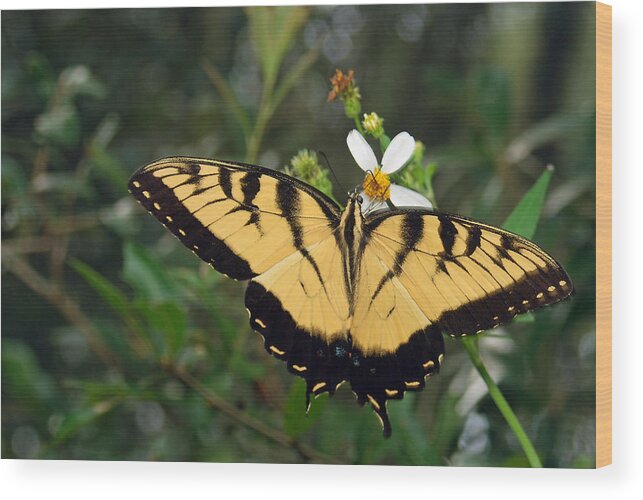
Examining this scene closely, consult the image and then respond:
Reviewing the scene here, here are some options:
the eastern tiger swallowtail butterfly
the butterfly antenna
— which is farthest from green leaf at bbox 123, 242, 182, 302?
the butterfly antenna

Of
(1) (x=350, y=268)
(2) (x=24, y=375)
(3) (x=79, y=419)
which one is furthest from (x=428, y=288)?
(2) (x=24, y=375)

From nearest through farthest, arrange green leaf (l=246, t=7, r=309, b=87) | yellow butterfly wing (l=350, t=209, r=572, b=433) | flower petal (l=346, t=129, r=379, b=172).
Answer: yellow butterfly wing (l=350, t=209, r=572, b=433)
flower petal (l=346, t=129, r=379, b=172)
green leaf (l=246, t=7, r=309, b=87)

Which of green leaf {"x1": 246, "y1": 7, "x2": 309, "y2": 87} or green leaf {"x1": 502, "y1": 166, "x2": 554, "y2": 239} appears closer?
green leaf {"x1": 502, "y1": 166, "x2": 554, "y2": 239}

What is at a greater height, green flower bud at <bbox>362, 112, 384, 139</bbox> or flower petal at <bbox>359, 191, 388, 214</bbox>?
green flower bud at <bbox>362, 112, 384, 139</bbox>

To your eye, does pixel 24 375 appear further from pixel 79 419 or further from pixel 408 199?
pixel 408 199

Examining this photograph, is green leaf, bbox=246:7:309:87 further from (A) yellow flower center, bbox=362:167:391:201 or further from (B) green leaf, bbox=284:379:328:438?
(B) green leaf, bbox=284:379:328:438

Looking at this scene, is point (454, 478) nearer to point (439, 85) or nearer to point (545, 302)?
point (545, 302)

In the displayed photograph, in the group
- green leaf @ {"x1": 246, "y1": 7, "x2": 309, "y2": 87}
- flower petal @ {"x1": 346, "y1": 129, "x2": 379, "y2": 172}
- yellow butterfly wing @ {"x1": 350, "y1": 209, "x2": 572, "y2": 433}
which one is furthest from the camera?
green leaf @ {"x1": 246, "y1": 7, "x2": 309, "y2": 87}
